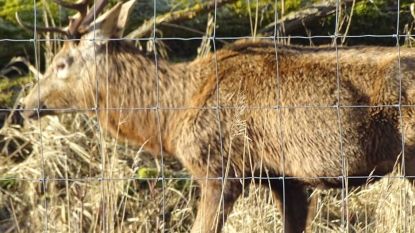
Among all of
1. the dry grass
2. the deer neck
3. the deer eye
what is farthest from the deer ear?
the dry grass

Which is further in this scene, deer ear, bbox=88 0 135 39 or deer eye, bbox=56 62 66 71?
deer eye, bbox=56 62 66 71

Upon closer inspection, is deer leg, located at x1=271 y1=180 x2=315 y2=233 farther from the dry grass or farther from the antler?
the antler

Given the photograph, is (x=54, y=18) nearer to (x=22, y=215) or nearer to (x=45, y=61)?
(x=45, y=61)

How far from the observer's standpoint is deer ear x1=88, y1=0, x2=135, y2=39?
7867mm

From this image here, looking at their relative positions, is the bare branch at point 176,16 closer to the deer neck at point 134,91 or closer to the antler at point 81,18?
the deer neck at point 134,91

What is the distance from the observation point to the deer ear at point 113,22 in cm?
Result: 787

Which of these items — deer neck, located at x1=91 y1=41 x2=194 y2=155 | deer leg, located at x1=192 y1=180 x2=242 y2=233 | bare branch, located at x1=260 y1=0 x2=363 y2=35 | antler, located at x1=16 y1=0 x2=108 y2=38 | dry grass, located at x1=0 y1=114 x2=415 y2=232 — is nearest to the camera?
deer leg, located at x1=192 y1=180 x2=242 y2=233

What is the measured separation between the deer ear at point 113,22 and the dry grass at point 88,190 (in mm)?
933

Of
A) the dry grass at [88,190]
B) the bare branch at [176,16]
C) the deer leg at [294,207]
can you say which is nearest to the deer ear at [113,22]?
the dry grass at [88,190]

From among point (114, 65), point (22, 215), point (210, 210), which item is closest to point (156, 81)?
point (114, 65)

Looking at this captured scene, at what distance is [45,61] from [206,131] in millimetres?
2784

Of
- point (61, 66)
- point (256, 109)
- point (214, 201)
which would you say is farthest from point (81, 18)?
point (214, 201)

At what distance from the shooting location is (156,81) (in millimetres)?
8008

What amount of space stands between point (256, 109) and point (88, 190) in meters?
2.10
